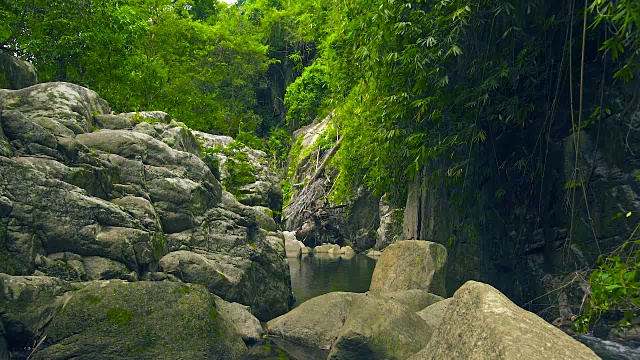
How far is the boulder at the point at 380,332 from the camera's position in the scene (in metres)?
7.64

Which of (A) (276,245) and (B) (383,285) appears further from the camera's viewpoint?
(A) (276,245)

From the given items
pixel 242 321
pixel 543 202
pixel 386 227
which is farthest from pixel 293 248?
pixel 543 202

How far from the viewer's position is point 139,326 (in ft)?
23.9

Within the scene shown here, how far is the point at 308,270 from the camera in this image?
22.1 metres

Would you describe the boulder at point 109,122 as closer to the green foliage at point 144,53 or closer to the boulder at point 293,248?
the green foliage at point 144,53

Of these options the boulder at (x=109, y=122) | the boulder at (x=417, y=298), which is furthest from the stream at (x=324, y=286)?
the boulder at (x=109, y=122)

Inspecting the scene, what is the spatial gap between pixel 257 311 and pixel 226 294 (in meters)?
1.51

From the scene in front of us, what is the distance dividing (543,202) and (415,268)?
3.11 m

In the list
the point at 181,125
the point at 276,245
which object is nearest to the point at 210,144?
the point at 181,125

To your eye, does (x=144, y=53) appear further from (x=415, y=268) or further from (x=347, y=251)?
(x=415, y=268)

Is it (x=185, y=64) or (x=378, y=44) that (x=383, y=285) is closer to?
(x=378, y=44)

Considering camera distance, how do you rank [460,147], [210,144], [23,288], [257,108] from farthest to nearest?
[257,108] → [210,144] → [460,147] → [23,288]

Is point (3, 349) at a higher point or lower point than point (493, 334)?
lower

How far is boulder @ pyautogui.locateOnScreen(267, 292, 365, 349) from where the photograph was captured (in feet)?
30.2
